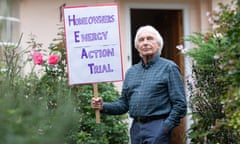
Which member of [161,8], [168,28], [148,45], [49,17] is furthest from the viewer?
[168,28]

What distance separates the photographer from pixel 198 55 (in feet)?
16.7

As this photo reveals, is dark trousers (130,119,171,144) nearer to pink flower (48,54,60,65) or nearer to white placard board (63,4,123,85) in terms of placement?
white placard board (63,4,123,85)

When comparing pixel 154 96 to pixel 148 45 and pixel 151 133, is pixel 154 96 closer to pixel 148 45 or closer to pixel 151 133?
pixel 151 133

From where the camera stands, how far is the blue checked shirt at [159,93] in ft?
13.6

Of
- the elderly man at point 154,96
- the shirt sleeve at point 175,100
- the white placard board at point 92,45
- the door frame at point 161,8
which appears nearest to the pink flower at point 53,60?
the white placard board at point 92,45

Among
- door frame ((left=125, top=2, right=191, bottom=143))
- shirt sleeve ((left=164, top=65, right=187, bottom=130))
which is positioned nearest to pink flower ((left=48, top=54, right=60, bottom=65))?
shirt sleeve ((left=164, top=65, right=187, bottom=130))

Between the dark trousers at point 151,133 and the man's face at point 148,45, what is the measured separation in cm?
56

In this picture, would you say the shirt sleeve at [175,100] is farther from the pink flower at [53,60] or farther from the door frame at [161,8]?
the door frame at [161,8]

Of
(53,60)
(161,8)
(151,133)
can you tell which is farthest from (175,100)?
(161,8)

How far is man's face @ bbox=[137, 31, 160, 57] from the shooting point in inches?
168

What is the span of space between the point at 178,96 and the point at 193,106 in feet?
3.70

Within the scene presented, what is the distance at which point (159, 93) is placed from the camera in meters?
4.18

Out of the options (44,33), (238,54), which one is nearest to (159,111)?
(238,54)

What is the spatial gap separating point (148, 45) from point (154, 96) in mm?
428
